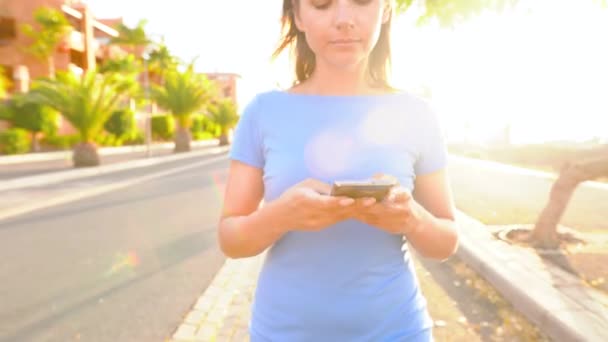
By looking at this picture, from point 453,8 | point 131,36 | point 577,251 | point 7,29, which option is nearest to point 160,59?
point 131,36

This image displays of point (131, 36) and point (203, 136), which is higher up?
point (131, 36)

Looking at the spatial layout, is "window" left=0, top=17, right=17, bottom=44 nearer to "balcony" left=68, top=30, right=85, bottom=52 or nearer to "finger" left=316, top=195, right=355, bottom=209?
"balcony" left=68, top=30, right=85, bottom=52

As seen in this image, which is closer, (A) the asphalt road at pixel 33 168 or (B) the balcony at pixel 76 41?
(A) the asphalt road at pixel 33 168

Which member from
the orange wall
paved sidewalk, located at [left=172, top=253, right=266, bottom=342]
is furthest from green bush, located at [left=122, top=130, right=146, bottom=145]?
paved sidewalk, located at [left=172, top=253, right=266, bottom=342]

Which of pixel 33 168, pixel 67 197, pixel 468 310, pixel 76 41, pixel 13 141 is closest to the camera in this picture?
pixel 468 310

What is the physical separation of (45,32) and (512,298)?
1545 inches

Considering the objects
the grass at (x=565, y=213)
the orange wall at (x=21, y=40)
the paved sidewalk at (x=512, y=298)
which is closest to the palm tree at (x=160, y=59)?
the orange wall at (x=21, y=40)

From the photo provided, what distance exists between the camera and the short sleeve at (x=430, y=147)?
149 centimetres

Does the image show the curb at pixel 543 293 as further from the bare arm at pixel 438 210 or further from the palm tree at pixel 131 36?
the palm tree at pixel 131 36

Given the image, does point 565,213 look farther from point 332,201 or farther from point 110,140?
point 110,140

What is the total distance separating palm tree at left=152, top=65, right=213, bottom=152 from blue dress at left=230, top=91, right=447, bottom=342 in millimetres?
34389

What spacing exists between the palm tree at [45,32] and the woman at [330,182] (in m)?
38.8

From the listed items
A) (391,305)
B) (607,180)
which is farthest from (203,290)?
(607,180)

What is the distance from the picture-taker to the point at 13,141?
89.8ft
